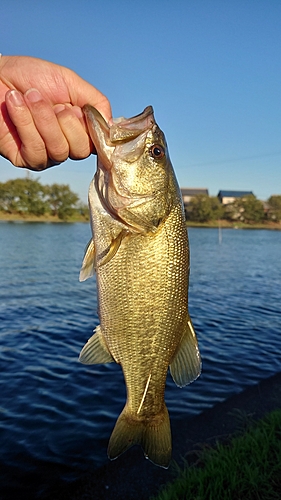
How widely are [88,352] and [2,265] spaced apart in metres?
24.6

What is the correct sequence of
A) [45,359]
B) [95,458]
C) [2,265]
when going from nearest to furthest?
[95,458]
[45,359]
[2,265]

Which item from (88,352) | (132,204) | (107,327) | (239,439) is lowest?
(239,439)

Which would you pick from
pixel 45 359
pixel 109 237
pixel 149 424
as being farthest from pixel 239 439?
pixel 45 359

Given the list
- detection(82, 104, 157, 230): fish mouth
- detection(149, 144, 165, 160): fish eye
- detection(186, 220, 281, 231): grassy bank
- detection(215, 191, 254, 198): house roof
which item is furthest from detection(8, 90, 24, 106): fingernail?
detection(215, 191, 254, 198): house roof

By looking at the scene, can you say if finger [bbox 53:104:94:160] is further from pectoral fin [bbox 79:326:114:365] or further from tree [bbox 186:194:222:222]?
tree [bbox 186:194:222:222]

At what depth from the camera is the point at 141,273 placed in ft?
8.84

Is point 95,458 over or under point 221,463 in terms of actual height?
under

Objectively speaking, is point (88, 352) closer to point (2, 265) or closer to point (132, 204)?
point (132, 204)

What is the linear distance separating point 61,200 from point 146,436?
292ft

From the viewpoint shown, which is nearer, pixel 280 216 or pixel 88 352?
pixel 88 352

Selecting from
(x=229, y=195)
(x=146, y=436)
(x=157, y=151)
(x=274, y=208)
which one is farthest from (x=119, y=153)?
(x=229, y=195)

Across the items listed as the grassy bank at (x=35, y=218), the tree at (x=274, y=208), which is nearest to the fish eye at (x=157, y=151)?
the grassy bank at (x=35, y=218)

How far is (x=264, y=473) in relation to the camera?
5496mm

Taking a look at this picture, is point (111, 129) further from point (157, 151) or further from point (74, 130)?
point (157, 151)
